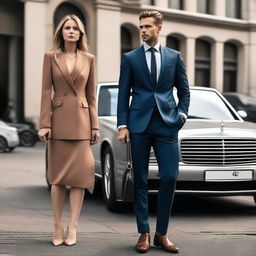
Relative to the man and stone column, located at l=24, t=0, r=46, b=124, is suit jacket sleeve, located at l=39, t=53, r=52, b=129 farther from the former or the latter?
stone column, located at l=24, t=0, r=46, b=124

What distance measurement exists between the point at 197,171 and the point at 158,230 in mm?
2017

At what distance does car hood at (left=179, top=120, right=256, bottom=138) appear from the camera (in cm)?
824

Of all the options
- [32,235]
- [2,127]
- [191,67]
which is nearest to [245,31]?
[191,67]

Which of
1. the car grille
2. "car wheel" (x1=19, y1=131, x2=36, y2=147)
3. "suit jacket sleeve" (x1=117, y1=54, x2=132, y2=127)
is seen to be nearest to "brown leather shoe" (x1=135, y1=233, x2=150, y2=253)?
"suit jacket sleeve" (x1=117, y1=54, x2=132, y2=127)

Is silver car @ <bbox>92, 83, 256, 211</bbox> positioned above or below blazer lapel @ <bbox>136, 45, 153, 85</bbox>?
below

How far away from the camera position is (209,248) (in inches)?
249

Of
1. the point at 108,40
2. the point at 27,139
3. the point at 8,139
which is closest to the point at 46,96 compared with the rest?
the point at 8,139

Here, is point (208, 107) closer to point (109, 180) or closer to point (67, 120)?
point (109, 180)

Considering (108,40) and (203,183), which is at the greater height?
(108,40)

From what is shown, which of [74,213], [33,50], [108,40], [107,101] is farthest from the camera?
[108,40]

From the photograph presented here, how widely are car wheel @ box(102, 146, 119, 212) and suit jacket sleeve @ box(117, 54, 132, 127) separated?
98.6 inches

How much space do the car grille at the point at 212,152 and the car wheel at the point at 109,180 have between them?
0.96m

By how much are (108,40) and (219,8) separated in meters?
8.93

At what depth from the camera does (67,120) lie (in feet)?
20.3
